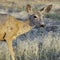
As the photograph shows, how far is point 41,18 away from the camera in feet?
34.9

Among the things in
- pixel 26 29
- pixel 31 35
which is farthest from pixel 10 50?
pixel 31 35

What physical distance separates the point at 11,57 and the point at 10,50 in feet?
0.71

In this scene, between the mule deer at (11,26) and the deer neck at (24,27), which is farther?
the deer neck at (24,27)

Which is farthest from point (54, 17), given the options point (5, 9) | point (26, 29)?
point (26, 29)

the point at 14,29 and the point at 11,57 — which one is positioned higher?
the point at 14,29

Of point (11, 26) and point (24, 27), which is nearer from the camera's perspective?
point (11, 26)

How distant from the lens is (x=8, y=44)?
35.0 feet

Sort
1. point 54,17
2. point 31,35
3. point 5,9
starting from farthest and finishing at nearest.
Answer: point 5,9, point 54,17, point 31,35

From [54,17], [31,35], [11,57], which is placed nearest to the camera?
[11,57]

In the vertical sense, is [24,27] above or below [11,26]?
below

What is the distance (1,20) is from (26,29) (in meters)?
A: 0.81

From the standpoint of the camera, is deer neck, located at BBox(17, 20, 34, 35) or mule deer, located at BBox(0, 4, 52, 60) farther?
deer neck, located at BBox(17, 20, 34, 35)

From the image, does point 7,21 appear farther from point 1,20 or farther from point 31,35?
point 31,35

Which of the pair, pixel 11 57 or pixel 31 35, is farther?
pixel 31 35
